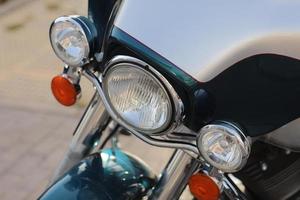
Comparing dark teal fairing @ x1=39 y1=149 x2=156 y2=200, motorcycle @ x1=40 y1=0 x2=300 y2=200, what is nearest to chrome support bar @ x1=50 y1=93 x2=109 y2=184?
dark teal fairing @ x1=39 y1=149 x2=156 y2=200

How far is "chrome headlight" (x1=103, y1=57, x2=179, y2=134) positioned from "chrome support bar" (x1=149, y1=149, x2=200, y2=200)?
196 millimetres

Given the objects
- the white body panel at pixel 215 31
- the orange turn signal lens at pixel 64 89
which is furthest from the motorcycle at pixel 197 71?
the orange turn signal lens at pixel 64 89

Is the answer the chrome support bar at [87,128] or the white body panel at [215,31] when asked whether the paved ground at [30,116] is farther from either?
the white body panel at [215,31]

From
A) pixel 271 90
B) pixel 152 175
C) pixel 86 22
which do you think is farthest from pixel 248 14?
pixel 152 175

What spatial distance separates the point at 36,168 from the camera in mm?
3445

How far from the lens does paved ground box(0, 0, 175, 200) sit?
3.39m

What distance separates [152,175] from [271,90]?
0.70 m

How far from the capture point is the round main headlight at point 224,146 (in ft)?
3.97

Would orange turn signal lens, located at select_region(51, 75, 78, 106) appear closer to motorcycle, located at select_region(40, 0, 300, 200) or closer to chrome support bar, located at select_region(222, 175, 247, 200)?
motorcycle, located at select_region(40, 0, 300, 200)

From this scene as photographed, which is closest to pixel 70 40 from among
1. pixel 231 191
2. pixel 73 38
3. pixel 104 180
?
pixel 73 38

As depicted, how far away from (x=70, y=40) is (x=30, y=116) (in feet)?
9.05

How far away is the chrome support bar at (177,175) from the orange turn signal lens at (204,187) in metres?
0.08

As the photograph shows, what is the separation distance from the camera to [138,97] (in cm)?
131

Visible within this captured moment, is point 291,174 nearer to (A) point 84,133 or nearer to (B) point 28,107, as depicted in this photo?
(A) point 84,133
